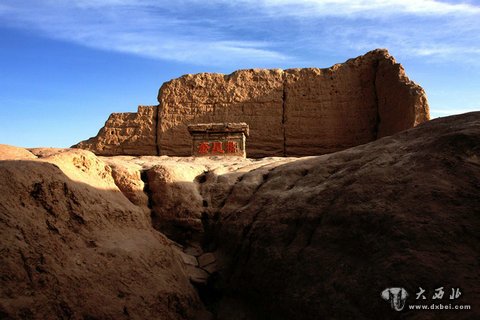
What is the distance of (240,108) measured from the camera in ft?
33.4

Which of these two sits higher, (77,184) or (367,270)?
(77,184)

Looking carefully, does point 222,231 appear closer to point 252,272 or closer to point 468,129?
point 252,272

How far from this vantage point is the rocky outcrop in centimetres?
1052

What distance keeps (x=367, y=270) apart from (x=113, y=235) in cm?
173

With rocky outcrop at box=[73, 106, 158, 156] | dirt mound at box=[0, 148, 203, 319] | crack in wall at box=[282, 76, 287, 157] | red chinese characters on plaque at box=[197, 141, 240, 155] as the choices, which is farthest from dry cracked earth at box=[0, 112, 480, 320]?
rocky outcrop at box=[73, 106, 158, 156]

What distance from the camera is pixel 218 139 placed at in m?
7.57

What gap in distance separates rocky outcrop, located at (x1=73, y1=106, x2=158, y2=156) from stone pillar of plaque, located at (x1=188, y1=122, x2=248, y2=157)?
3134 mm

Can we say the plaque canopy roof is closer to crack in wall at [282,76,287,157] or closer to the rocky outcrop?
crack in wall at [282,76,287,157]

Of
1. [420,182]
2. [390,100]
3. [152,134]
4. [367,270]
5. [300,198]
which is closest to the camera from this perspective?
[367,270]

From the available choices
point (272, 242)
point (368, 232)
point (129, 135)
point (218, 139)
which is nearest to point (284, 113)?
point (218, 139)

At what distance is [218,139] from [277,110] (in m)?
2.86

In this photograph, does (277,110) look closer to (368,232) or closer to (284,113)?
(284,113)

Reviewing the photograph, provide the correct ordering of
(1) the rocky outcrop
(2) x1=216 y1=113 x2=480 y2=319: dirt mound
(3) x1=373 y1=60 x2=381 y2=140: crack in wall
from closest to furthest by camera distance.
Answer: (2) x1=216 y1=113 x2=480 y2=319: dirt mound, (3) x1=373 y1=60 x2=381 y2=140: crack in wall, (1) the rocky outcrop

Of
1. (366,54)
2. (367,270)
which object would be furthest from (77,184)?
(366,54)
